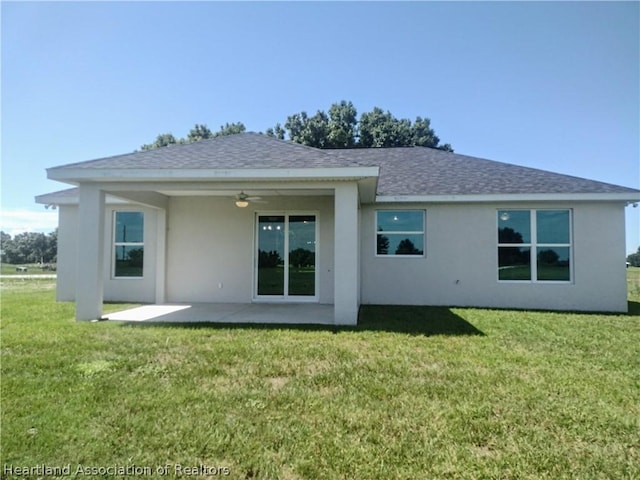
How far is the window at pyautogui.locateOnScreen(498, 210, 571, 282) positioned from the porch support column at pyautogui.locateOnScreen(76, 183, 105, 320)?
1099 centimetres

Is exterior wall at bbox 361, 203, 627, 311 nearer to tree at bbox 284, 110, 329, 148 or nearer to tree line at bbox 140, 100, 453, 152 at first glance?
tree line at bbox 140, 100, 453, 152

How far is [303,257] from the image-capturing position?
11531 millimetres

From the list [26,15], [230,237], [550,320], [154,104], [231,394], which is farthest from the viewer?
[154,104]

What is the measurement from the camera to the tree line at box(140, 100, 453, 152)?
31375 millimetres

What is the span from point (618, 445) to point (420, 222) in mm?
8744

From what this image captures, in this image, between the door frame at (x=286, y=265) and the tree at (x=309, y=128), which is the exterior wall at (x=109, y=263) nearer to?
the door frame at (x=286, y=265)

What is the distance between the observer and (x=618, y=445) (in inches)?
121

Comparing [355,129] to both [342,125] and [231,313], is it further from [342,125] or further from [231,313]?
[231,313]

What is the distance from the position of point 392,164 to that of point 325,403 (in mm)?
11877

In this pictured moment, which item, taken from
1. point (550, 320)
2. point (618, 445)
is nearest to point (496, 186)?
point (550, 320)

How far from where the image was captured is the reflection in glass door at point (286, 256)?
454 inches

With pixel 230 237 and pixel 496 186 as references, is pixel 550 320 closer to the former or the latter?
pixel 496 186

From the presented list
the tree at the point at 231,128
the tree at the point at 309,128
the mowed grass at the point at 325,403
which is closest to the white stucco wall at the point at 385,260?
the mowed grass at the point at 325,403

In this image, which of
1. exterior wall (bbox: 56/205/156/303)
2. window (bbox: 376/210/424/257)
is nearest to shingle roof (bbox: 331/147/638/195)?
window (bbox: 376/210/424/257)
